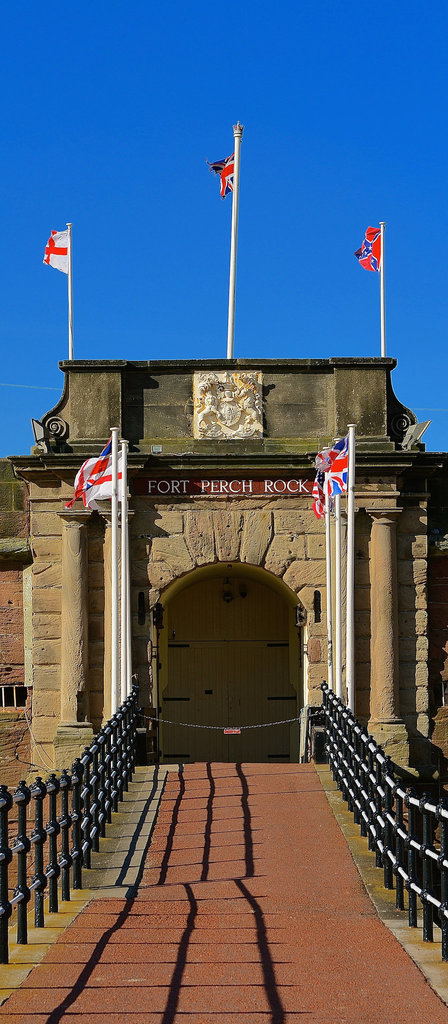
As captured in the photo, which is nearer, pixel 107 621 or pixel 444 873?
pixel 444 873

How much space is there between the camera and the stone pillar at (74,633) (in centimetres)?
1544

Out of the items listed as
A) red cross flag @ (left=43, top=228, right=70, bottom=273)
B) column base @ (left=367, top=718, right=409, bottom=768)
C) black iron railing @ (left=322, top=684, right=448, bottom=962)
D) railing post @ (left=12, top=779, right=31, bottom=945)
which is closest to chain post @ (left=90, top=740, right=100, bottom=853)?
black iron railing @ (left=322, top=684, right=448, bottom=962)

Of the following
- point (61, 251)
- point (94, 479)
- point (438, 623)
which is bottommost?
point (438, 623)

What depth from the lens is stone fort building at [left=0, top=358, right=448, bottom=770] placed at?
15.5 metres

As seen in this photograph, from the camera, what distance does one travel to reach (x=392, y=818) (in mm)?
8500

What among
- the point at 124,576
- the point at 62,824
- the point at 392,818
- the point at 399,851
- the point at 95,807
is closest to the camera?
the point at 399,851

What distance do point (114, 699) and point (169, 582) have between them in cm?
216

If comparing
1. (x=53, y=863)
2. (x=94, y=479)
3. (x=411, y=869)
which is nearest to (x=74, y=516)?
(x=94, y=479)

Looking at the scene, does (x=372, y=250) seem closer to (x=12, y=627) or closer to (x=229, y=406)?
(x=229, y=406)

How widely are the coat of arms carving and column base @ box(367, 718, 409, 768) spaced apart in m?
4.07

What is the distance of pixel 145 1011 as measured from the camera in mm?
5637

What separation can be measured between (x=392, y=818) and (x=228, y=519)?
7.61 meters

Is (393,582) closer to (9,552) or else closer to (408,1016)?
(9,552)

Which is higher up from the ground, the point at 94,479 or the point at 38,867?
the point at 94,479
